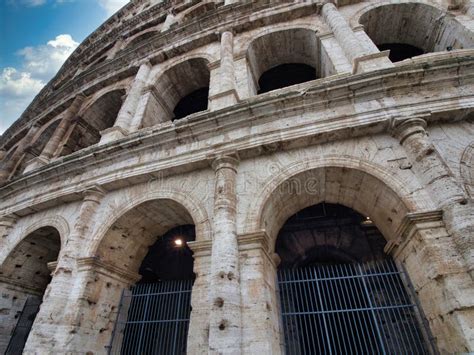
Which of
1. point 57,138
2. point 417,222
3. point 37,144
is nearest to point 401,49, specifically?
point 417,222

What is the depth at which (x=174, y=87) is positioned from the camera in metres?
9.27

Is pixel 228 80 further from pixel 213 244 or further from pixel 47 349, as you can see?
pixel 47 349

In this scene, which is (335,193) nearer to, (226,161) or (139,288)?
(226,161)

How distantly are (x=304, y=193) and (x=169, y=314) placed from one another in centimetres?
404

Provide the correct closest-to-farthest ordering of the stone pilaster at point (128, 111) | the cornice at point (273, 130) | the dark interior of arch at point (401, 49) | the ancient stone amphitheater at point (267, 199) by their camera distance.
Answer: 1. the ancient stone amphitheater at point (267, 199)
2. the cornice at point (273, 130)
3. the stone pilaster at point (128, 111)
4. the dark interior of arch at point (401, 49)

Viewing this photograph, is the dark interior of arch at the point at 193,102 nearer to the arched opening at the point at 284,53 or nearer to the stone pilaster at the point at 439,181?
the arched opening at the point at 284,53

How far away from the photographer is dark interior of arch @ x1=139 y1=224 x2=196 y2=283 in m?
8.19

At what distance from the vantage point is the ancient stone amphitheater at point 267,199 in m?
3.75

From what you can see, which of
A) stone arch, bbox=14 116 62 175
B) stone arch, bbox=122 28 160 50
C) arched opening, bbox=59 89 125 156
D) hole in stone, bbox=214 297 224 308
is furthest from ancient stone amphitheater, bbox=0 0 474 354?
stone arch, bbox=122 28 160 50

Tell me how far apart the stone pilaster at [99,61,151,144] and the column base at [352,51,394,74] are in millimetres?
5876

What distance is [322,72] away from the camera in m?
7.64

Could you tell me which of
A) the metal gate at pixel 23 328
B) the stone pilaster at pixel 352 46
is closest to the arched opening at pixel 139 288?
the metal gate at pixel 23 328

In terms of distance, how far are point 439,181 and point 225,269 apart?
3326 millimetres

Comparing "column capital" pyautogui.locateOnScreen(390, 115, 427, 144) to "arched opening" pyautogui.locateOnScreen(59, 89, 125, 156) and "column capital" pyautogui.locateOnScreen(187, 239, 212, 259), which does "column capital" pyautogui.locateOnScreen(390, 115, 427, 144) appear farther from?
"arched opening" pyautogui.locateOnScreen(59, 89, 125, 156)
